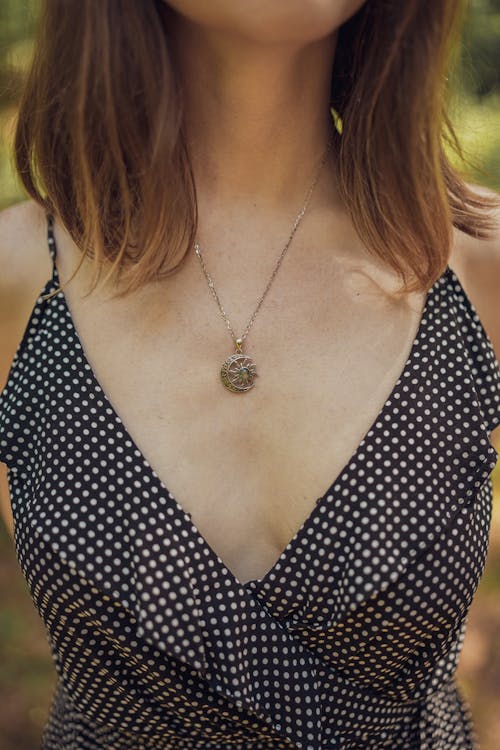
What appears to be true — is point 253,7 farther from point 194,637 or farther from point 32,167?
point 194,637

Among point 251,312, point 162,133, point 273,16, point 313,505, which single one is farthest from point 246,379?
point 273,16

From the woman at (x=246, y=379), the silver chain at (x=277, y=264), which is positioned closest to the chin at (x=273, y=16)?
the woman at (x=246, y=379)

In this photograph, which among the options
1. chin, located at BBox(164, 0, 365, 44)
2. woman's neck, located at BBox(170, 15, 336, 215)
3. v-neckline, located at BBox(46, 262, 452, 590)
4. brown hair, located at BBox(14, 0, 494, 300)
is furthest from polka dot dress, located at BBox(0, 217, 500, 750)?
chin, located at BBox(164, 0, 365, 44)

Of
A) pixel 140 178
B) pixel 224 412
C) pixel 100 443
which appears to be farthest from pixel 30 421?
pixel 140 178

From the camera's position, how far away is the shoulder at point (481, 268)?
1567mm

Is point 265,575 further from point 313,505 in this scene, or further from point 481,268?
point 481,268

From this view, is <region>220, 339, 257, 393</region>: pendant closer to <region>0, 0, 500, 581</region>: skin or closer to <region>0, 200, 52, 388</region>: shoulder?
<region>0, 0, 500, 581</region>: skin

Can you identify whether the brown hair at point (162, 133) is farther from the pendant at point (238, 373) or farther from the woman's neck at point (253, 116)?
the pendant at point (238, 373)

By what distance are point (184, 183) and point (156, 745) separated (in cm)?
92

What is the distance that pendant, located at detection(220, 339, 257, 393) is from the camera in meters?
1.46

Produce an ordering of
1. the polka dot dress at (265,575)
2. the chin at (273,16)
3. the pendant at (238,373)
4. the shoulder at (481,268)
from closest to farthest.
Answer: the chin at (273,16) → the polka dot dress at (265,575) → the pendant at (238,373) → the shoulder at (481,268)

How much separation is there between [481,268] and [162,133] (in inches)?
23.5

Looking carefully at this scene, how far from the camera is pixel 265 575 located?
138cm

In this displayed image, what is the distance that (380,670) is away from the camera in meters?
1.43
